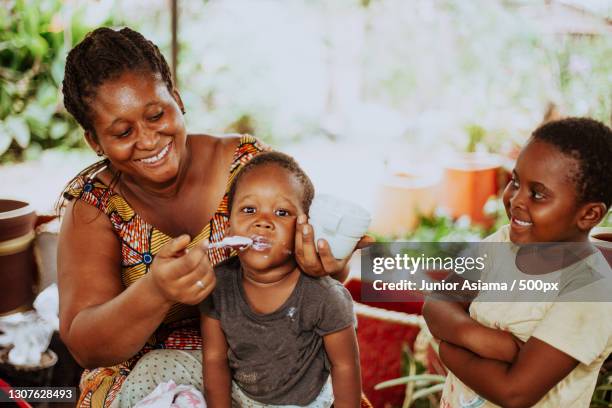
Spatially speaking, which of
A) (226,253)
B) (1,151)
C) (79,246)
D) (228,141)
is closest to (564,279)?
(226,253)

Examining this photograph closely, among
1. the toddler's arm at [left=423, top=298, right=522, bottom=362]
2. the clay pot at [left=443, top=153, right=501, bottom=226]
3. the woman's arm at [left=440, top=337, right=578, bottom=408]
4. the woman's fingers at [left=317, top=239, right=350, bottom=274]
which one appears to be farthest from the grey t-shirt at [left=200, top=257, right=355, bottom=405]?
the clay pot at [left=443, top=153, right=501, bottom=226]

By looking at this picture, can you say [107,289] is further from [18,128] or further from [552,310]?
[18,128]

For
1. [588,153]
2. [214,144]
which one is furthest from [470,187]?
[588,153]

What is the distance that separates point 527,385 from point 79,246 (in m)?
1.11

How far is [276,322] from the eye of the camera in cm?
148

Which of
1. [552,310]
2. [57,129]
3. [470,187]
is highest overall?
[552,310]

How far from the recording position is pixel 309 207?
150 centimetres

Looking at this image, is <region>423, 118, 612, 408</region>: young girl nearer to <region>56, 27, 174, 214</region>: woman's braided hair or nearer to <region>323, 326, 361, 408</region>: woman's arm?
<region>323, 326, 361, 408</region>: woman's arm

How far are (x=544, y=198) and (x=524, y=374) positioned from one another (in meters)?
0.38

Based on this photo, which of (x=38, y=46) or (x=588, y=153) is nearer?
(x=588, y=153)

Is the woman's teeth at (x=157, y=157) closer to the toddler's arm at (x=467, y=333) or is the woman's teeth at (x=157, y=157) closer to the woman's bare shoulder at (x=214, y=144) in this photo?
the woman's bare shoulder at (x=214, y=144)

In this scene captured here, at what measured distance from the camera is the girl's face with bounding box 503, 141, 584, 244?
1.33 m

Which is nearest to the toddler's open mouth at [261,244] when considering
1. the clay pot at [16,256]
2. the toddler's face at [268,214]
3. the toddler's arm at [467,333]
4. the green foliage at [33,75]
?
the toddler's face at [268,214]

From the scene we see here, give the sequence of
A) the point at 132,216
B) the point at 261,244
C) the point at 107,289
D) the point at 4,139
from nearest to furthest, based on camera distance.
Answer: the point at 261,244, the point at 107,289, the point at 132,216, the point at 4,139
